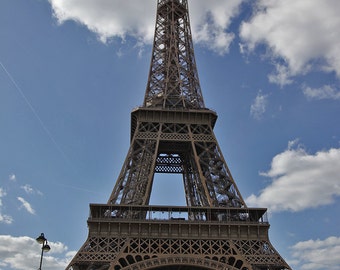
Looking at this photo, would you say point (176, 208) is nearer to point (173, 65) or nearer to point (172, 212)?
point (172, 212)

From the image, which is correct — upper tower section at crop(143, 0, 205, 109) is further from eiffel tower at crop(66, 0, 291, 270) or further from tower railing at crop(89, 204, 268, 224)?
tower railing at crop(89, 204, 268, 224)

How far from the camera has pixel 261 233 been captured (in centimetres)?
3064

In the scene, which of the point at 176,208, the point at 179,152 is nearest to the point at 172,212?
the point at 176,208

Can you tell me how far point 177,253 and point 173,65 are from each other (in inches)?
907

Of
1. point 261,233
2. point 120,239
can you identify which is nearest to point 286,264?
point 261,233

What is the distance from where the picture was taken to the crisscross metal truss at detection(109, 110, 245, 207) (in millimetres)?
33281

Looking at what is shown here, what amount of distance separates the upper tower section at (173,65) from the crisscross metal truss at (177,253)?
1527cm

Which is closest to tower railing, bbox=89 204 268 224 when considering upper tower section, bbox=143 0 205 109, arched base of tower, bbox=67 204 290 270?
arched base of tower, bbox=67 204 290 270

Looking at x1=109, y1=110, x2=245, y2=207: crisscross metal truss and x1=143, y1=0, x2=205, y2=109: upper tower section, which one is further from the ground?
x1=143, y1=0, x2=205, y2=109: upper tower section

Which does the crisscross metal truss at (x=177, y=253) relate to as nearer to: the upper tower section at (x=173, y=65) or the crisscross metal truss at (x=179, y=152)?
the crisscross metal truss at (x=179, y=152)

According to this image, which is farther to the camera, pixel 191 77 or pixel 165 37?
pixel 165 37

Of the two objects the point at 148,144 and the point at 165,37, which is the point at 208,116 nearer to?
the point at 148,144

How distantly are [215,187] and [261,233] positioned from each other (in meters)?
5.97

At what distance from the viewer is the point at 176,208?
3120 centimetres
